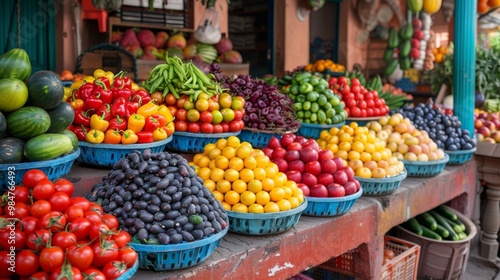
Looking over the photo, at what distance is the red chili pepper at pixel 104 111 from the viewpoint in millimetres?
2702

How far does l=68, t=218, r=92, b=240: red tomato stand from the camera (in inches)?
68.8

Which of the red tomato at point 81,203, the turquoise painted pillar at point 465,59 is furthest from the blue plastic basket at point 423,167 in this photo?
the red tomato at point 81,203

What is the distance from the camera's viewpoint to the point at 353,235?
304cm

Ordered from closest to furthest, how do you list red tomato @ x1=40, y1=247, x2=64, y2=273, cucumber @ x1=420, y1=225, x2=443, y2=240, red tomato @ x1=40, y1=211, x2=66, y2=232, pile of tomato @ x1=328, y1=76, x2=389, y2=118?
red tomato @ x1=40, y1=247, x2=64, y2=273, red tomato @ x1=40, y1=211, x2=66, y2=232, cucumber @ x1=420, y1=225, x2=443, y2=240, pile of tomato @ x1=328, y1=76, x2=389, y2=118

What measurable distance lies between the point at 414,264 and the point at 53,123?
105 inches

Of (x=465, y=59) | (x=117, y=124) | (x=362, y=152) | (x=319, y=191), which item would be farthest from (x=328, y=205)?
(x=465, y=59)

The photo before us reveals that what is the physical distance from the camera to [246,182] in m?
2.56

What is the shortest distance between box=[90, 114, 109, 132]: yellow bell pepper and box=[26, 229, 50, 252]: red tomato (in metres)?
1.04

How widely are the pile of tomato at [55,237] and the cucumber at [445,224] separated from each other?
9.86 ft

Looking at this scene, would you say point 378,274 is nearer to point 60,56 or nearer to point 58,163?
point 58,163

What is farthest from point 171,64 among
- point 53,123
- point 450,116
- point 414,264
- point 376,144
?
point 450,116

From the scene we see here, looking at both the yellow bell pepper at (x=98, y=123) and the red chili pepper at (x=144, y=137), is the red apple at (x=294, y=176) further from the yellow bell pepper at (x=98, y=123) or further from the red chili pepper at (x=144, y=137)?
the yellow bell pepper at (x=98, y=123)

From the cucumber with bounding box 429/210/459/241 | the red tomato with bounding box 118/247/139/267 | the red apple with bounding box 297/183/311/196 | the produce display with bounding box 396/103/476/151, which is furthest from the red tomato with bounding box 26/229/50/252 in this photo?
the produce display with bounding box 396/103/476/151

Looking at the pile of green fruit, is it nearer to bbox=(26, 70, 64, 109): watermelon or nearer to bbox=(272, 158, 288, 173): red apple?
bbox=(272, 158, 288, 173): red apple
